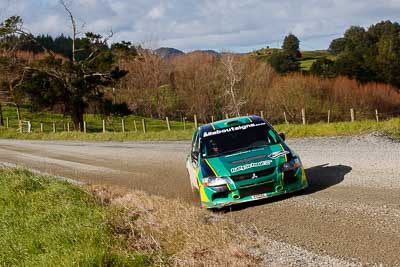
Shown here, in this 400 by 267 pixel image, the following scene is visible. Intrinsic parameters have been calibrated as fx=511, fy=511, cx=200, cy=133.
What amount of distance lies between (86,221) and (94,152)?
49.3 feet

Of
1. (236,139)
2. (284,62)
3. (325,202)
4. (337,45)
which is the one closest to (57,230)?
(236,139)

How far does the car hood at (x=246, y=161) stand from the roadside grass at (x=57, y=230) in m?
1.97

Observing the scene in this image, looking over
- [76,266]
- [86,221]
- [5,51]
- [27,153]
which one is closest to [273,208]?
[86,221]

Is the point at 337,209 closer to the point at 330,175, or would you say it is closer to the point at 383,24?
the point at 330,175

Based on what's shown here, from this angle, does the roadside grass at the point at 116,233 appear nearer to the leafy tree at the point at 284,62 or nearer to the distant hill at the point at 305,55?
the leafy tree at the point at 284,62

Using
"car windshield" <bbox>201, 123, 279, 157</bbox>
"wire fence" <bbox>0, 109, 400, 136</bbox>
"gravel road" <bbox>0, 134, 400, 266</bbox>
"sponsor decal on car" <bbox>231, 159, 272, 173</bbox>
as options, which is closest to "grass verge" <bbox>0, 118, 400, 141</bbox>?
"gravel road" <bbox>0, 134, 400, 266</bbox>

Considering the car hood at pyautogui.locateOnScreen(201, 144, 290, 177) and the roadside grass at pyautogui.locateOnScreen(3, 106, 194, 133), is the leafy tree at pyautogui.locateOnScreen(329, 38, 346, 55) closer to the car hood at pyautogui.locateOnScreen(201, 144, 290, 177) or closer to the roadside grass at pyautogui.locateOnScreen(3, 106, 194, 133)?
the roadside grass at pyautogui.locateOnScreen(3, 106, 194, 133)

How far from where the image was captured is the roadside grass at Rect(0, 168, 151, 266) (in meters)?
6.39

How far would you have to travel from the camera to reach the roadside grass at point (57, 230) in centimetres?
639

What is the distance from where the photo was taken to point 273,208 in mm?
8453

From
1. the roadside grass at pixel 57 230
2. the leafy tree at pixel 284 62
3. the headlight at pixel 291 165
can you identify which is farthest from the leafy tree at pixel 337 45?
the headlight at pixel 291 165

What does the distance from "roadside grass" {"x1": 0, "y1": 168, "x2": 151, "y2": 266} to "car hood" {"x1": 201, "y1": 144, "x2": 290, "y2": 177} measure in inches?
77.5

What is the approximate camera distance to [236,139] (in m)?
10.1

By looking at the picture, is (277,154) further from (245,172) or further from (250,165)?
(245,172)
